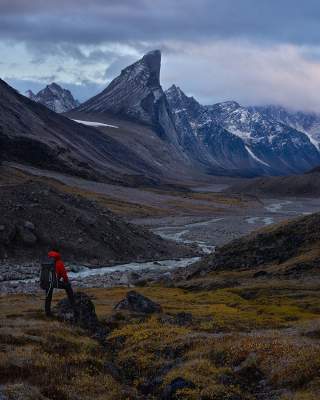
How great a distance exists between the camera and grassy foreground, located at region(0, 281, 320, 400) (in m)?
19.8

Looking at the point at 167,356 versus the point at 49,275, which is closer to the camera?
the point at 167,356

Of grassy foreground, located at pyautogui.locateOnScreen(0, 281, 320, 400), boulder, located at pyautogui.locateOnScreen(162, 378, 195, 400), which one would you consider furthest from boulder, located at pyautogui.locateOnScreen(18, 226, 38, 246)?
boulder, located at pyautogui.locateOnScreen(162, 378, 195, 400)

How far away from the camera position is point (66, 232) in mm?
91688

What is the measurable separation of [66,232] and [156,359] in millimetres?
68100

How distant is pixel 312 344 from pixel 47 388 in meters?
11.3

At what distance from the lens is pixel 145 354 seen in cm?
2611

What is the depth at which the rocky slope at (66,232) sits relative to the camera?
8550 centimetres

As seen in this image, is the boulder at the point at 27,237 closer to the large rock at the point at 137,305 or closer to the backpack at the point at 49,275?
the large rock at the point at 137,305

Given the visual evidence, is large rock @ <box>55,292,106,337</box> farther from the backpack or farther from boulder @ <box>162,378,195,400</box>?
boulder @ <box>162,378,195,400</box>

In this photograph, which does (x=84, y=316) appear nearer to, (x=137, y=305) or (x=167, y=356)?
(x=137, y=305)

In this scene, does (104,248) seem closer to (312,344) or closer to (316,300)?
(316,300)

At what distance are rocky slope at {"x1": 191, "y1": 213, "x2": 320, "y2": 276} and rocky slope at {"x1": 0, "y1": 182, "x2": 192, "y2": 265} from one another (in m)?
20.1

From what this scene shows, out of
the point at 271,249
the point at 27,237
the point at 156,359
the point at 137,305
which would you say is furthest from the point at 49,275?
the point at 27,237

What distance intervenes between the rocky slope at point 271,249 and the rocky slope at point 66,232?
791 inches
